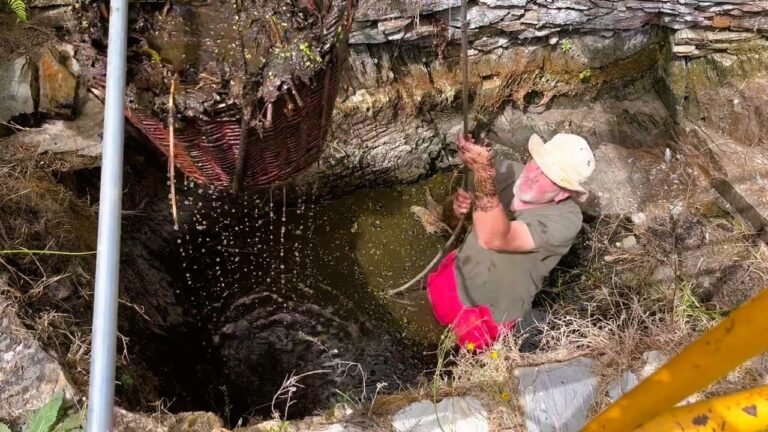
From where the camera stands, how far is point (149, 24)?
2014 mm

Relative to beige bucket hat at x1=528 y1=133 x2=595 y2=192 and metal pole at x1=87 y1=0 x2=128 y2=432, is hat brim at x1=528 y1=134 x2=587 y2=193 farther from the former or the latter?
metal pole at x1=87 y1=0 x2=128 y2=432

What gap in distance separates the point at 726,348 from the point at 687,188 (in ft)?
11.1

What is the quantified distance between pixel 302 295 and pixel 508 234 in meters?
1.67

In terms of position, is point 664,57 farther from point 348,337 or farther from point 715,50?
point 348,337

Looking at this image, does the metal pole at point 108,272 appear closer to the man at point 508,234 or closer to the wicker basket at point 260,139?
the wicker basket at point 260,139

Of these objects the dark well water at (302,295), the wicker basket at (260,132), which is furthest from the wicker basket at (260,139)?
the dark well water at (302,295)

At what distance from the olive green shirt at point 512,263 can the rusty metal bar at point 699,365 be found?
172 cm

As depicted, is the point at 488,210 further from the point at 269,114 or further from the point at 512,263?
the point at 269,114

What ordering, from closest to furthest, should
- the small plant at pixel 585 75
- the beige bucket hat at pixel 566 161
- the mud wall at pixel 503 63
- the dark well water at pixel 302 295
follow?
the beige bucket hat at pixel 566 161 < the dark well water at pixel 302 295 < the mud wall at pixel 503 63 < the small plant at pixel 585 75

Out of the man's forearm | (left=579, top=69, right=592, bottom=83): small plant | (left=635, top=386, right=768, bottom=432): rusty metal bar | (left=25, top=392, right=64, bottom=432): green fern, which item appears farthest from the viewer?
(left=579, top=69, right=592, bottom=83): small plant

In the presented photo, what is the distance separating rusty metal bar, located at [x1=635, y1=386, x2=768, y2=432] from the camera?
123 cm

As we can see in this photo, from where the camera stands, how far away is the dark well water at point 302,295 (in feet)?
12.0

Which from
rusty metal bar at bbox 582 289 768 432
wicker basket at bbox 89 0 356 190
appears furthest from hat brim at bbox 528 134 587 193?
rusty metal bar at bbox 582 289 768 432

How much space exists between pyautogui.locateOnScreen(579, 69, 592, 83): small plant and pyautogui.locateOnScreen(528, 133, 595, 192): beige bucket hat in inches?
66.9
